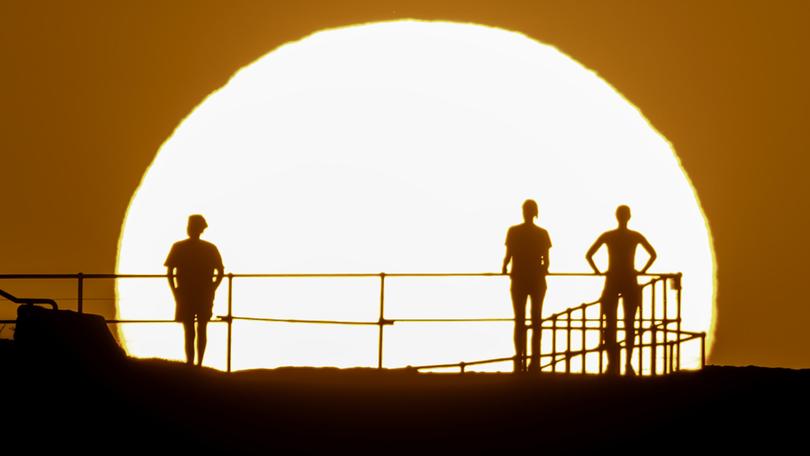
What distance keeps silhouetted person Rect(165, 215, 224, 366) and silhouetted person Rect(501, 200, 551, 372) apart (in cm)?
316

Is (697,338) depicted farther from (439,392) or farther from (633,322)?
(439,392)

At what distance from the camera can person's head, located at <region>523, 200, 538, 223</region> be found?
18.1m

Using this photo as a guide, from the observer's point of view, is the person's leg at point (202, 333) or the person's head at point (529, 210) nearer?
the person's leg at point (202, 333)

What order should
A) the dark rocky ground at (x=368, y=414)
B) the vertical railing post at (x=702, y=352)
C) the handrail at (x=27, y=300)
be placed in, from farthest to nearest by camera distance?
the vertical railing post at (x=702, y=352)
the handrail at (x=27, y=300)
the dark rocky ground at (x=368, y=414)

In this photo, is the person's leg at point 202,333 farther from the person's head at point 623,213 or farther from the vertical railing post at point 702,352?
the vertical railing post at point 702,352

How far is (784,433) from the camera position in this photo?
47.8 ft

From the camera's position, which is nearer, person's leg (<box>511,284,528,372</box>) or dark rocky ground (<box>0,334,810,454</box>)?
dark rocky ground (<box>0,334,810,454</box>)

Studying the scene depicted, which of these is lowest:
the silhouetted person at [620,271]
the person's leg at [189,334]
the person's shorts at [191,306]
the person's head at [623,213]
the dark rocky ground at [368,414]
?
the dark rocky ground at [368,414]

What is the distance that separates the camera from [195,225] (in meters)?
17.8

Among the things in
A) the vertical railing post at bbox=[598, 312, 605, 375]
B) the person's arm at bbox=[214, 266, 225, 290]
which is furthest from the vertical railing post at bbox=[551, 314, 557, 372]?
the person's arm at bbox=[214, 266, 225, 290]

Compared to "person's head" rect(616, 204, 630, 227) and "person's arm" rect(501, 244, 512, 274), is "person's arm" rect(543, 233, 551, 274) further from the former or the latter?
"person's head" rect(616, 204, 630, 227)

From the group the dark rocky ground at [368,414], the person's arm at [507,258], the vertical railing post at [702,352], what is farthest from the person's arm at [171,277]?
the vertical railing post at [702,352]

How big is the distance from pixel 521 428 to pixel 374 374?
22.0ft

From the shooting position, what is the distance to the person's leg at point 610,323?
60.3 feet
